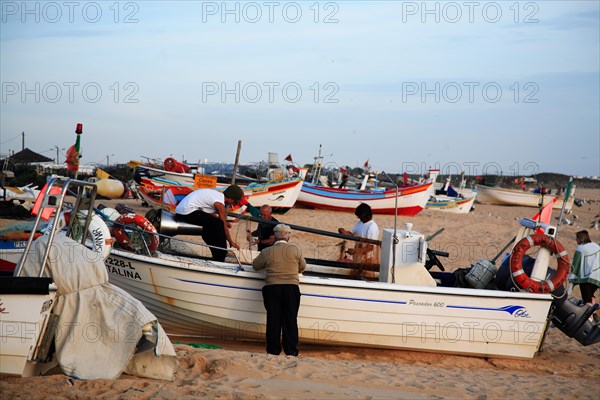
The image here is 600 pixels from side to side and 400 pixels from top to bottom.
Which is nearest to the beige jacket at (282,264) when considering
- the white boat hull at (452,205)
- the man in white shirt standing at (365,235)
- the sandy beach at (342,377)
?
the sandy beach at (342,377)

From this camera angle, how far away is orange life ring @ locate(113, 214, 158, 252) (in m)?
8.78

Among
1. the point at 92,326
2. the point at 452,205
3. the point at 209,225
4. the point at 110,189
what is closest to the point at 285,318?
the point at 209,225

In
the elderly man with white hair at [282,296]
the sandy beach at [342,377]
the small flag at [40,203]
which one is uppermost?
the small flag at [40,203]

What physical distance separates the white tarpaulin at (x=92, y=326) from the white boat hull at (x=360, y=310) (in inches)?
85.6

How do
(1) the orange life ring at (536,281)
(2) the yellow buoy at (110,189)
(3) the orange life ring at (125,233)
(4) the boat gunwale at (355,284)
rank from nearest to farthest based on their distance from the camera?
(4) the boat gunwale at (355,284) < (1) the orange life ring at (536,281) < (3) the orange life ring at (125,233) < (2) the yellow buoy at (110,189)

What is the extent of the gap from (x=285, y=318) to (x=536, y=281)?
3326 millimetres

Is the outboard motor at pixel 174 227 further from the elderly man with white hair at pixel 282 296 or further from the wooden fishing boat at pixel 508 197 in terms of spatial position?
the wooden fishing boat at pixel 508 197

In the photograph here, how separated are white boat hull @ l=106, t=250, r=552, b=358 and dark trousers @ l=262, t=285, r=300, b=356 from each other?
16.5 inches

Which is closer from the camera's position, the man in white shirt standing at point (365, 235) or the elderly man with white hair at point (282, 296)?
the elderly man with white hair at point (282, 296)

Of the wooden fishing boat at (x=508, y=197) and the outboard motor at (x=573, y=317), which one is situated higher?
the wooden fishing boat at (x=508, y=197)

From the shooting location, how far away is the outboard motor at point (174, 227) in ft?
30.9

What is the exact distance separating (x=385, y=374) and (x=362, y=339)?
4.61 ft

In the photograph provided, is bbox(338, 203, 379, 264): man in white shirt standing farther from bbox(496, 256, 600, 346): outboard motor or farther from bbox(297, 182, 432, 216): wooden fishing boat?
bbox(297, 182, 432, 216): wooden fishing boat

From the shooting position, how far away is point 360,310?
8281mm
